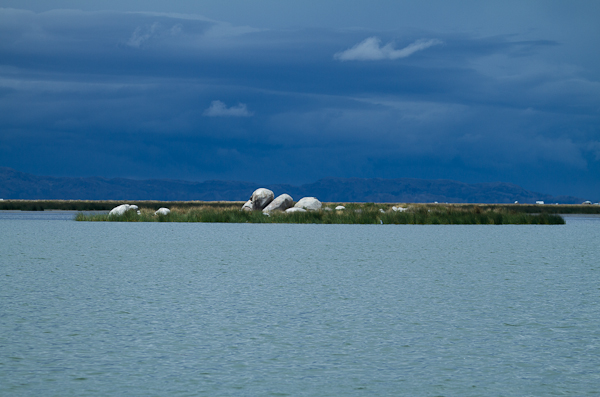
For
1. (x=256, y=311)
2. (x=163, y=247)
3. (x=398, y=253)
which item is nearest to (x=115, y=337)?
(x=256, y=311)

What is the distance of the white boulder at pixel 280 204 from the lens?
56156 millimetres

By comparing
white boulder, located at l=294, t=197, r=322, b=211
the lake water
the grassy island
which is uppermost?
white boulder, located at l=294, t=197, r=322, b=211

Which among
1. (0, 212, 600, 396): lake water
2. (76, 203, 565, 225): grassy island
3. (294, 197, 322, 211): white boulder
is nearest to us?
(0, 212, 600, 396): lake water

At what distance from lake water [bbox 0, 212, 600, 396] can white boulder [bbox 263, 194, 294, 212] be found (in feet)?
115

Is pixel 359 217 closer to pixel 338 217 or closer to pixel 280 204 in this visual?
pixel 338 217

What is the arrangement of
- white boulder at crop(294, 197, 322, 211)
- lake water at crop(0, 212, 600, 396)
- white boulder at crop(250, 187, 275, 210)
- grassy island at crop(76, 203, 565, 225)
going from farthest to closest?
1. white boulder at crop(250, 187, 275, 210)
2. white boulder at crop(294, 197, 322, 211)
3. grassy island at crop(76, 203, 565, 225)
4. lake water at crop(0, 212, 600, 396)

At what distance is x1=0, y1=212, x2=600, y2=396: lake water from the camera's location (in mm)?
7258

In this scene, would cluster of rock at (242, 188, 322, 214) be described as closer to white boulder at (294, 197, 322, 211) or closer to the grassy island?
white boulder at (294, 197, 322, 211)

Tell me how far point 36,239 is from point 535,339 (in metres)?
26.8

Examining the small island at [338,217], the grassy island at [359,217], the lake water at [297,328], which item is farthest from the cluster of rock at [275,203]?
the lake water at [297,328]

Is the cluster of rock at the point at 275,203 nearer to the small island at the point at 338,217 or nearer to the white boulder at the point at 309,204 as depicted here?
the white boulder at the point at 309,204

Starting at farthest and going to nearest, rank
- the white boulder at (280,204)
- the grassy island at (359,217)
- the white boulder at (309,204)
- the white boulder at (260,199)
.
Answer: the white boulder at (260,199)
the white boulder at (309,204)
the white boulder at (280,204)
the grassy island at (359,217)

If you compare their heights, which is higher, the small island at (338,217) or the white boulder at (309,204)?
the white boulder at (309,204)

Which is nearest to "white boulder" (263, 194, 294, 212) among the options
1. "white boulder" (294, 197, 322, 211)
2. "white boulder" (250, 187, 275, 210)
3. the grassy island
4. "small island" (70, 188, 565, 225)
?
"white boulder" (294, 197, 322, 211)
